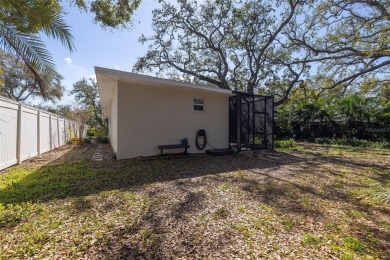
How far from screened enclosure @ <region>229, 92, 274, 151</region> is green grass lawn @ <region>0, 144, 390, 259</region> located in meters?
4.51

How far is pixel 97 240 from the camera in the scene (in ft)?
8.23

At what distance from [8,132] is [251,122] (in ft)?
30.1

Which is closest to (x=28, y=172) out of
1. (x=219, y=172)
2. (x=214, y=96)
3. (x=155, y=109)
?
→ (x=155, y=109)

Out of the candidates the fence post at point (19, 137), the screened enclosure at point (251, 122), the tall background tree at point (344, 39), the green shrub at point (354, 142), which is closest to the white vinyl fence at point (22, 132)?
the fence post at point (19, 137)

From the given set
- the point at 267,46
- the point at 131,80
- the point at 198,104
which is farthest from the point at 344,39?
the point at 131,80

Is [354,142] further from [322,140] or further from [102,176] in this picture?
[102,176]

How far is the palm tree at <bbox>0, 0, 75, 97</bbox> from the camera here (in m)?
3.58

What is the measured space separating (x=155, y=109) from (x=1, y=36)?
16.6 ft

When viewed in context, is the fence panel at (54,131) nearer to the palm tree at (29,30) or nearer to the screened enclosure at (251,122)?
the palm tree at (29,30)

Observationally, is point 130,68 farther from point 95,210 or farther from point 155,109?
point 95,210

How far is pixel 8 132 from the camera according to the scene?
6.08 metres

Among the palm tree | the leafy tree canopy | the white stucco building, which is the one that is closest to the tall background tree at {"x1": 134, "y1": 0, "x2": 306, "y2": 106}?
the leafy tree canopy

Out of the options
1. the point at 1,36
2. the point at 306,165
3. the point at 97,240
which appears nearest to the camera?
the point at 97,240

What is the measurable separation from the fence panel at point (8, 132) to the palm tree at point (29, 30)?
115 inches
